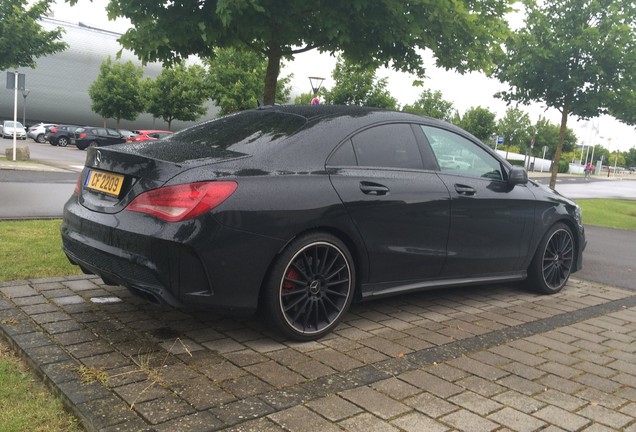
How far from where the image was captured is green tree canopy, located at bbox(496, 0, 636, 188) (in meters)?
13.4

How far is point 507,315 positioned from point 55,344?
3508 millimetres

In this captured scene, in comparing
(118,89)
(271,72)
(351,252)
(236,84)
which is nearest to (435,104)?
(236,84)

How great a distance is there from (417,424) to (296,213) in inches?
57.5

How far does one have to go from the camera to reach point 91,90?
51.8 meters

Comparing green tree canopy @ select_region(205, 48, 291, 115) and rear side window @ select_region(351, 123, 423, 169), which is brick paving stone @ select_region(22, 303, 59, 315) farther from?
green tree canopy @ select_region(205, 48, 291, 115)

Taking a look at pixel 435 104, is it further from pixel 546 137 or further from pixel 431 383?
pixel 431 383

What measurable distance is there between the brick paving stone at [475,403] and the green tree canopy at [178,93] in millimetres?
45821

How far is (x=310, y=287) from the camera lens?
3840 millimetres

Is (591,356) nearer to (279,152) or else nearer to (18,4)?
(279,152)

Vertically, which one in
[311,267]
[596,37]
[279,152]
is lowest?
[311,267]

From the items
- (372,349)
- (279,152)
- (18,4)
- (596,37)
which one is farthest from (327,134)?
(18,4)

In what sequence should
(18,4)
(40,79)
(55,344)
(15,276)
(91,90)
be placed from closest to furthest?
(55,344), (15,276), (18,4), (91,90), (40,79)

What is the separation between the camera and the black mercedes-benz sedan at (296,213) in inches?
134

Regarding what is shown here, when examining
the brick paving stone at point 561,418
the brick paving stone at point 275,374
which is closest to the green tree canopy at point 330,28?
the brick paving stone at point 275,374
